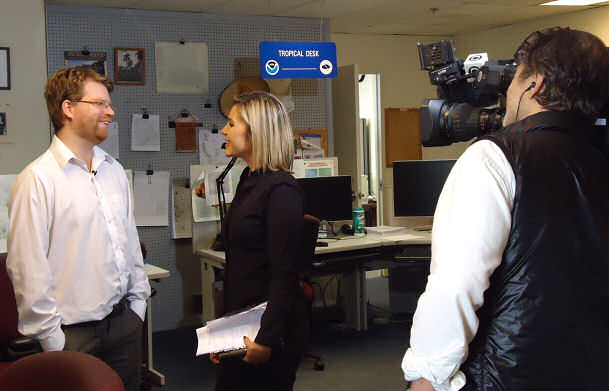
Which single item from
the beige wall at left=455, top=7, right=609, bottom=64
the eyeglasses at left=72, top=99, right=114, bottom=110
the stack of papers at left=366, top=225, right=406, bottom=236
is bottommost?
the stack of papers at left=366, top=225, right=406, bottom=236

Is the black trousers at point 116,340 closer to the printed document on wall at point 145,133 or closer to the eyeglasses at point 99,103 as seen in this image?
the eyeglasses at point 99,103

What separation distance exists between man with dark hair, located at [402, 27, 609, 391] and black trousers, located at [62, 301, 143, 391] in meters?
1.11

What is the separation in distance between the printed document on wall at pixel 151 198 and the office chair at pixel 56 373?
3.29 m

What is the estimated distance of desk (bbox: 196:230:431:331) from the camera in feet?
13.5

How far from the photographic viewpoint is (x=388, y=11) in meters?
5.52

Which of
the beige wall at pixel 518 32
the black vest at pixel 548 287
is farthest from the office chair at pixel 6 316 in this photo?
the beige wall at pixel 518 32

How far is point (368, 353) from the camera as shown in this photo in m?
4.27

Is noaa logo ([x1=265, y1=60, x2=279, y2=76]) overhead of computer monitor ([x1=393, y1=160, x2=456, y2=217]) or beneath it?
overhead

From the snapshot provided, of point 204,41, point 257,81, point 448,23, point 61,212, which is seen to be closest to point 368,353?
point 257,81

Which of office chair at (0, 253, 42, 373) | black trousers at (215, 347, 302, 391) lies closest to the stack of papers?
office chair at (0, 253, 42, 373)

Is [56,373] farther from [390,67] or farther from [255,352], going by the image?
[390,67]

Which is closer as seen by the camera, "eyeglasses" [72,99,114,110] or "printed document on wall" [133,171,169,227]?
"eyeglasses" [72,99,114,110]

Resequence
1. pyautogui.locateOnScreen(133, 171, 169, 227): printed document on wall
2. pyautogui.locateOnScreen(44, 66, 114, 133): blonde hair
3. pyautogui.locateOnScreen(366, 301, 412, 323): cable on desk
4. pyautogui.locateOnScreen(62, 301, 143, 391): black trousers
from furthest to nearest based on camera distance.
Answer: pyautogui.locateOnScreen(366, 301, 412, 323): cable on desk → pyautogui.locateOnScreen(133, 171, 169, 227): printed document on wall → pyautogui.locateOnScreen(44, 66, 114, 133): blonde hair → pyautogui.locateOnScreen(62, 301, 143, 391): black trousers

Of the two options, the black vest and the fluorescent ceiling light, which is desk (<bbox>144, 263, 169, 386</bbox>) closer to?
the black vest
